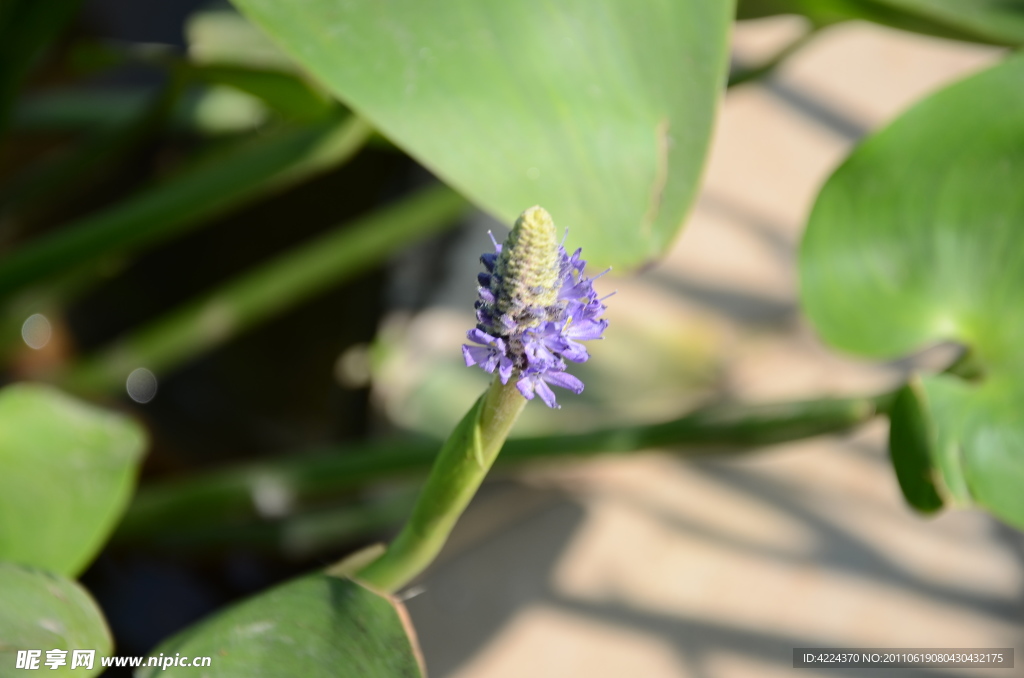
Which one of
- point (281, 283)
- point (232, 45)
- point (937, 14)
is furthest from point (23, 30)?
point (937, 14)

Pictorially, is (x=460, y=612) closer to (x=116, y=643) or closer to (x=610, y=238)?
(x=116, y=643)

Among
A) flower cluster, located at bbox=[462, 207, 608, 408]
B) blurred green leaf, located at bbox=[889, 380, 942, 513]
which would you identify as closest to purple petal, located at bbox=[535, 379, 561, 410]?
flower cluster, located at bbox=[462, 207, 608, 408]

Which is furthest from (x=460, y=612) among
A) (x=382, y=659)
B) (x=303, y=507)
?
(x=382, y=659)

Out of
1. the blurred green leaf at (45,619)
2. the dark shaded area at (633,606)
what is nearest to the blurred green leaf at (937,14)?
the dark shaded area at (633,606)

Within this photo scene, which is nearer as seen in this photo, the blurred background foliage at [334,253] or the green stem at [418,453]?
the blurred background foliage at [334,253]

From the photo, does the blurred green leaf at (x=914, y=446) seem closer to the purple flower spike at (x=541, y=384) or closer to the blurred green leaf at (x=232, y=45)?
the purple flower spike at (x=541, y=384)

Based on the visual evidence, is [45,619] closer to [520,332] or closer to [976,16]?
[520,332]
